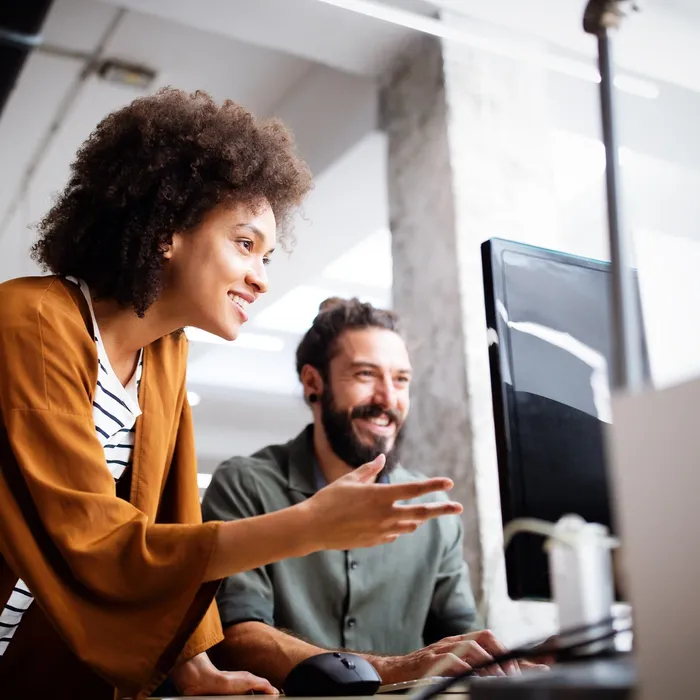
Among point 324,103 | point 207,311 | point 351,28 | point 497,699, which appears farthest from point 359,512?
point 324,103

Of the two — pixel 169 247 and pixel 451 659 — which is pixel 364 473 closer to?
pixel 451 659

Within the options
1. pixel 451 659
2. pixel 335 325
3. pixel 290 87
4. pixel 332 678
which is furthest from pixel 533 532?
pixel 290 87

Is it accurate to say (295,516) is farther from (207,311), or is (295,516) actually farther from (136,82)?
(136,82)

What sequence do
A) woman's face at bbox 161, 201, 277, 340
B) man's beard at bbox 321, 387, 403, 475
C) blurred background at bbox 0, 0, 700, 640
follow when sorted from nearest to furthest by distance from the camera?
woman's face at bbox 161, 201, 277, 340
man's beard at bbox 321, 387, 403, 475
blurred background at bbox 0, 0, 700, 640

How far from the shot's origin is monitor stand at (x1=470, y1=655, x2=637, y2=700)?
0.49 meters

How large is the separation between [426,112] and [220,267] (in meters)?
1.58

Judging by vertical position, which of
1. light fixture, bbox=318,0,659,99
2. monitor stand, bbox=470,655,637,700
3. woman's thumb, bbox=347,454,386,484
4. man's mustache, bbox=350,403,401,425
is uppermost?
light fixture, bbox=318,0,659,99

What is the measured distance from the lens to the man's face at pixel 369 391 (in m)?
2.09

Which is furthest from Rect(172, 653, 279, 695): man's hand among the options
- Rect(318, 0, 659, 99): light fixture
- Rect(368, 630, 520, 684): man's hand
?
Rect(318, 0, 659, 99): light fixture

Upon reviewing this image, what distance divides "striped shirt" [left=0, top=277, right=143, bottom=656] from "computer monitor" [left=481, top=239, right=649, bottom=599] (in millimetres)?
575

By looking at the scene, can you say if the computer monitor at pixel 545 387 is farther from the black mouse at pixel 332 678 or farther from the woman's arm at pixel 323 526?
the black mouse at pixel 332 678

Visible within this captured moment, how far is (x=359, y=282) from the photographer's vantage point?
502 centimetres

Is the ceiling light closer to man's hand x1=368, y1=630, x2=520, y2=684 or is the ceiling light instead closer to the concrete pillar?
the concrete pillar

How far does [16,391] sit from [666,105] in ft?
9.27
